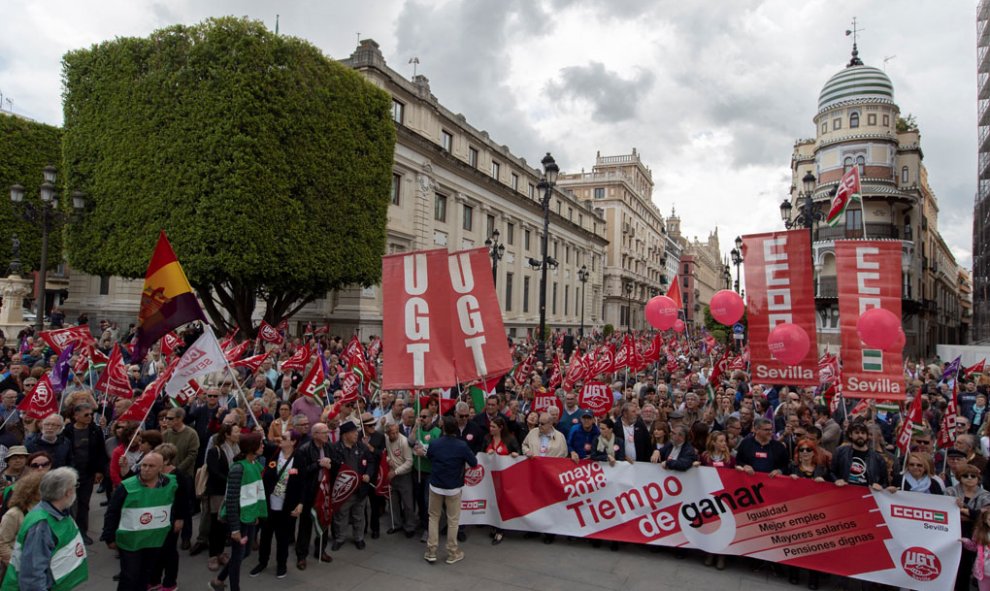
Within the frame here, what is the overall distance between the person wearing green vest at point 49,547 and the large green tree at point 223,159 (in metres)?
15.8

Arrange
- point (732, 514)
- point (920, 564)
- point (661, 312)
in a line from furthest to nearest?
point (661, 312) → point (732, 514) → point (920, 564)

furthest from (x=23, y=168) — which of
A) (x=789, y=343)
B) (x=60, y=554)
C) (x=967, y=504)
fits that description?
(x=967, y=504)

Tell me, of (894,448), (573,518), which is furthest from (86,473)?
(894,448)

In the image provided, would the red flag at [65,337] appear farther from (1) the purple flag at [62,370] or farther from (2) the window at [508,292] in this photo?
(2) the window at [508,292]

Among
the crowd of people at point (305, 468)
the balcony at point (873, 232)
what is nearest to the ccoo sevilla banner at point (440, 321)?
the crowd of people at point (305, 468)

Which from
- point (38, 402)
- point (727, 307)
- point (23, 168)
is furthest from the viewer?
point (23, 168)

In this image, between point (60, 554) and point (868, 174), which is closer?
point (60, 554)

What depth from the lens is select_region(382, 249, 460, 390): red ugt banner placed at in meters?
7.61

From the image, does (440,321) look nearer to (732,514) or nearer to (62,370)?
(732,514)

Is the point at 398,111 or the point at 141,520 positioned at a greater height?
the point at 398,111

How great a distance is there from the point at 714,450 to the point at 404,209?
26.9 m

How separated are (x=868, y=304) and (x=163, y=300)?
9.18 meters

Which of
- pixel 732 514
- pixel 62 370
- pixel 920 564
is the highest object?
pixel 62 370

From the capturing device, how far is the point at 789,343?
820 cm
